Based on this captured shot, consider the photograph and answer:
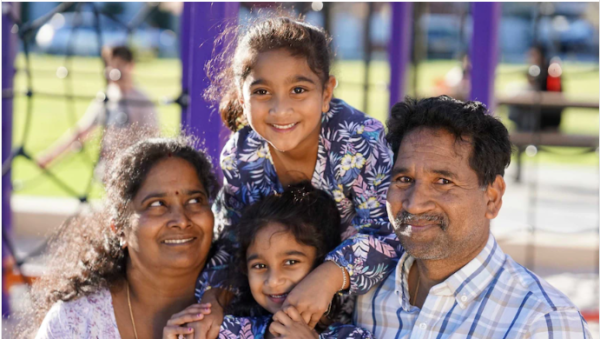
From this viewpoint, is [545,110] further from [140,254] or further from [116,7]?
[116,7]

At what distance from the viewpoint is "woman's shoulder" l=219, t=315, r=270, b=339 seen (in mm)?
2170

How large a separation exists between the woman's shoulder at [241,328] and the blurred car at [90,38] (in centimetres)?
1510

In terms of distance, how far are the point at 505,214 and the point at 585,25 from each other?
1345 centimetres

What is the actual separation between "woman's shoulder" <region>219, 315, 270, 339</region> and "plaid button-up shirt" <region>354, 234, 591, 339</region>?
13.5 inches

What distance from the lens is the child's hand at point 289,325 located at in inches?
79.2

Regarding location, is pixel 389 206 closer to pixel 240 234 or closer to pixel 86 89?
pixel 240 234

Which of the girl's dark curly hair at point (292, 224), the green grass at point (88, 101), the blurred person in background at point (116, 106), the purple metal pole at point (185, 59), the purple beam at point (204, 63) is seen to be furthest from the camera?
the green grass at point (88, 101)

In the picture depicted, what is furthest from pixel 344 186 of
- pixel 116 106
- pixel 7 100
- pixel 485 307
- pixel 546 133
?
pixel 546 133

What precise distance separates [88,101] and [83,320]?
999 centimetres

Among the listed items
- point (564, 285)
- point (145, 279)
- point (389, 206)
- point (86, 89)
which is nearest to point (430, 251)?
point (389, 206)

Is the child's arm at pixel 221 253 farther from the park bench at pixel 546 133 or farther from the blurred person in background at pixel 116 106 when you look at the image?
the park bench at pixel 546 133

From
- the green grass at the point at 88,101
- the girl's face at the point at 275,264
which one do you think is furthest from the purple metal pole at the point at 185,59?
the green grass at the point at 88,101

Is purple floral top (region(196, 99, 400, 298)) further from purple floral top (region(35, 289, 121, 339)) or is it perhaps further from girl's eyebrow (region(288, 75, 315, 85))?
purple floral top (region(35, 289, 121, 339))

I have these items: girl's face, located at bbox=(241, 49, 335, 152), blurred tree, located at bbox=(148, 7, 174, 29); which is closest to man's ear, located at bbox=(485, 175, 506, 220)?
girl's face, located at bbox=(241, 49, 335, 152)
